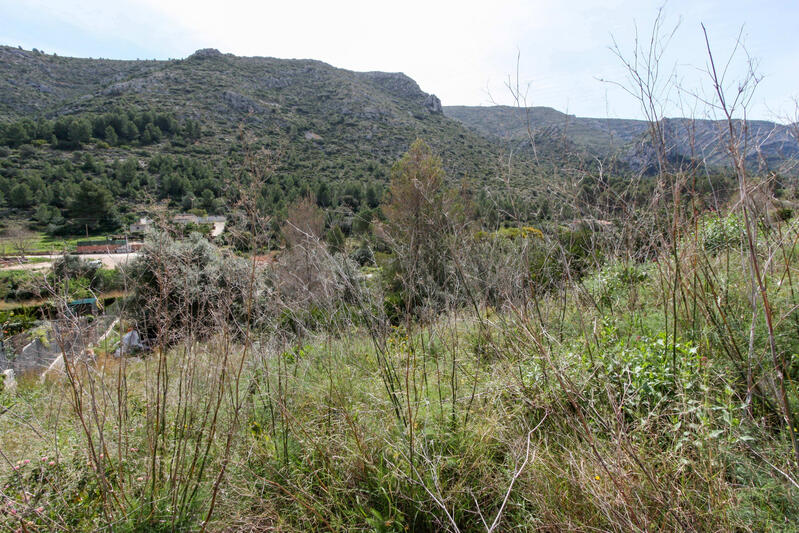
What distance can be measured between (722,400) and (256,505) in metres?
2.26

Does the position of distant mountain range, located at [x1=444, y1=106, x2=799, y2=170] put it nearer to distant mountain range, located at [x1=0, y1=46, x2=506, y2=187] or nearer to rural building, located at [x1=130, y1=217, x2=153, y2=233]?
rural building, located at [x1=130, y1=217, x2=153, y2=233]

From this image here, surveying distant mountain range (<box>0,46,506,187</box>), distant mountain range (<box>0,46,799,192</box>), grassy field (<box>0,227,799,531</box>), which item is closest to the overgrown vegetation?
grassy field (<box>0,227,799,531</box>)

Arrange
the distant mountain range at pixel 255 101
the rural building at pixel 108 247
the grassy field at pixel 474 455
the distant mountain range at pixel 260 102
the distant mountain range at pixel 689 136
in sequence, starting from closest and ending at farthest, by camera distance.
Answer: the grassy field at pixel 474 455 < the distant mountain range at pixel 689 136 < the rural building at pixel 108 247 < the distant mountain range at pixel 260 102 < the distant mountain range at pixel 255 101

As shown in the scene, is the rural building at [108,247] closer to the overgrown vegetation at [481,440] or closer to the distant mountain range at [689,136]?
the overgrown vegetation at [481,440]

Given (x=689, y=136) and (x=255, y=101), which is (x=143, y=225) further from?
(x=255, y=101)

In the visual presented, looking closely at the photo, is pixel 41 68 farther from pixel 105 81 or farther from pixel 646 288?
pixel 646 288

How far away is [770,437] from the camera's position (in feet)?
4.95

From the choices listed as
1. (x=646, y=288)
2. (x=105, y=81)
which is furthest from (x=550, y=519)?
(x=105, y=81)

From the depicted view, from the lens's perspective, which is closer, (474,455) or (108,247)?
(474,455)

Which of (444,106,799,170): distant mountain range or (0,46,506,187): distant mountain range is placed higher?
(0,46,506,187): distant mountain range

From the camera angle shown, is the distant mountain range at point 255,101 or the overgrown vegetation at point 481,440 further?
the distant mountain range at point 255,101

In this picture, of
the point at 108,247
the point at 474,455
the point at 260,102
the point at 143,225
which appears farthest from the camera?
the point at 260,102

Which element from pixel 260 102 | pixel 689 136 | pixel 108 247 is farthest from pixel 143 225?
pixel 260 102

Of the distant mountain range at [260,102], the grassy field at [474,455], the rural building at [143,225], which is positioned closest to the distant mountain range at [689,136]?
the grassy field at [474,455]
